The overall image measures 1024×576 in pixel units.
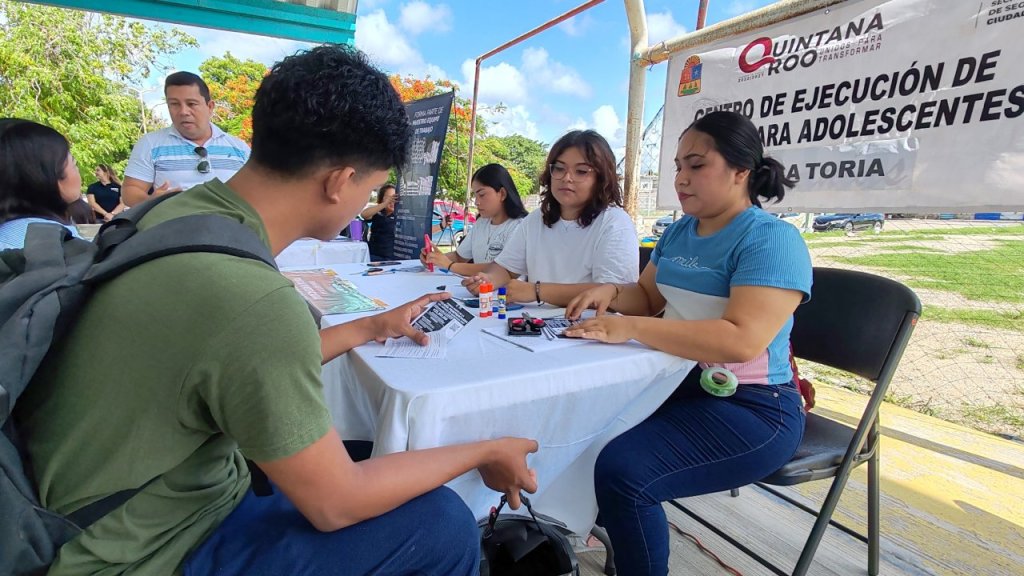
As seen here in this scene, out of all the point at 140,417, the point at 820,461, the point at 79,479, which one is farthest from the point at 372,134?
the point at 820,461

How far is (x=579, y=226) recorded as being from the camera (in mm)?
2203

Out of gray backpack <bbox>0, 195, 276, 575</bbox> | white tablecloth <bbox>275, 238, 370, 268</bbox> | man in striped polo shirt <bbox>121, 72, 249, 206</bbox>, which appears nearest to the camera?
gray backpack <bbox>0, 195, 276, 575</bbox>

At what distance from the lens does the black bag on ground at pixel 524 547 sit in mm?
1155

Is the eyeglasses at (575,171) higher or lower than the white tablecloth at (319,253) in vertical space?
higher

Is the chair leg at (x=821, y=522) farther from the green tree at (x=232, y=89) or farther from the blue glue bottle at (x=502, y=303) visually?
the green tree at (x=232, y=89)

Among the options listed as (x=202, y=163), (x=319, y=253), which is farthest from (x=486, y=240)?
(x=202, y=163)

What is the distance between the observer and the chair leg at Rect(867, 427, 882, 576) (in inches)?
57.5

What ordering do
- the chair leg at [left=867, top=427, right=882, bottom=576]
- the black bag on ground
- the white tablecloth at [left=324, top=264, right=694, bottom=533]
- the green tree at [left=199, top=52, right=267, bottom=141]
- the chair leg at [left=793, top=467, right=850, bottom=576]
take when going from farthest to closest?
the green tree at [left=199, top=52, right=267, bottom=141] → the chair leg at [left=867, top=427, right=882, bottom=576] → the chair leg at [left=793, top=467, right=850, bottom=576] → the black bag on ground → the white tablecloth at [left=324, top=264, right=694, bottom=533]

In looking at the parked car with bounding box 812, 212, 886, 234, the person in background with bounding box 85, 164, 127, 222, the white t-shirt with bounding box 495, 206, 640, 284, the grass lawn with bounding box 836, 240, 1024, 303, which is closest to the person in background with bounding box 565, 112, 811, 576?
the white t-shirt with bounding box 495, 206, 640, 284

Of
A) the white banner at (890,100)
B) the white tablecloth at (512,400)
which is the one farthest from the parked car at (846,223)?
the white tablecloth at (512,400)

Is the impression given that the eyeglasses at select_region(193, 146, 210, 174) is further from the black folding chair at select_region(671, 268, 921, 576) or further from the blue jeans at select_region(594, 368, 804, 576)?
the black folding chair at select_region(671, 268, 921, 576)

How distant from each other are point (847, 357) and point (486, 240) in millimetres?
2106

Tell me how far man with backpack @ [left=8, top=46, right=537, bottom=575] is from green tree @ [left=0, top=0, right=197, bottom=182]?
9.92 m

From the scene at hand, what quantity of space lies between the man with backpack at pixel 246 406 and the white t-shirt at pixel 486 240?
2.11 meters
